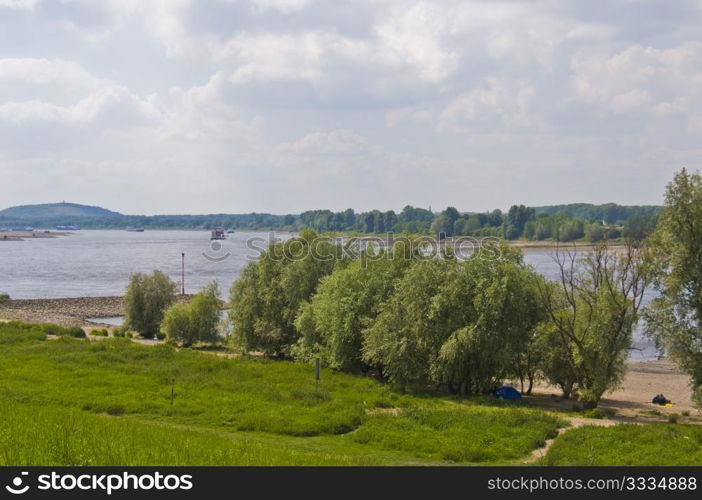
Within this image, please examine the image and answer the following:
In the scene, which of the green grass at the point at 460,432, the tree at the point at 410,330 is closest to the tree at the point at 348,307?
the tree at the point at 410,330

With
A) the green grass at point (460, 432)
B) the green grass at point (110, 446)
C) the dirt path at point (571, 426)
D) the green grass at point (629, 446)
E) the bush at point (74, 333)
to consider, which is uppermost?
the green grass at point (110, 446)

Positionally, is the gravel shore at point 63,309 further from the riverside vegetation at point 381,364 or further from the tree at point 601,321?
the tree at point 601,321

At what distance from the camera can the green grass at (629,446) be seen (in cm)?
2509

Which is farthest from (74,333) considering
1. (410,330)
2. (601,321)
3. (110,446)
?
(110,446)

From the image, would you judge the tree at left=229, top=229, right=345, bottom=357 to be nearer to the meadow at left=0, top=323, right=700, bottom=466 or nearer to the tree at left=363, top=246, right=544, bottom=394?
the meadow at left=0, top=323, right=700, bottom=466

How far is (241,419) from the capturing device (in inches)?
1249

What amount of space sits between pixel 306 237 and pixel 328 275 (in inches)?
164

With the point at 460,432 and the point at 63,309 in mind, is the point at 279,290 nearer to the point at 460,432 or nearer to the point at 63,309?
the point at 460,432

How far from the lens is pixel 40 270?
162375mm

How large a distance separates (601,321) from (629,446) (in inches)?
522

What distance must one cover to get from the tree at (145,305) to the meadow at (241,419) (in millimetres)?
20704

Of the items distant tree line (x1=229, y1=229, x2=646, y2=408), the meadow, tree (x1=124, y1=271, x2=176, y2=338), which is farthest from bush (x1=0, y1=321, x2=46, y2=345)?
distant tree line (x1=229, y1=229, x2=646, y2=408)
